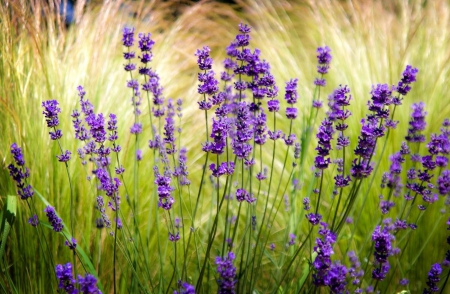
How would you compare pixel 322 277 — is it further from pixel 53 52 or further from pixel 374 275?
pixel 53 52

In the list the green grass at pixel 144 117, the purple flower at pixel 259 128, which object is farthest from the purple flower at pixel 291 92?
the green grass at pixel 144 117

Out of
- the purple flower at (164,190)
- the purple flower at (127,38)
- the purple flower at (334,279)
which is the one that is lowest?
the purple flower at (334,279)

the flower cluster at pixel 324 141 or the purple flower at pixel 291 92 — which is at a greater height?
the purple flower at pixel 291 92

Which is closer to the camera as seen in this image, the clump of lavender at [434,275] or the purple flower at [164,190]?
the purple flower at [164,190]

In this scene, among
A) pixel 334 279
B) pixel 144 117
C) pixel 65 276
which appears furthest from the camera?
pixel 144 117

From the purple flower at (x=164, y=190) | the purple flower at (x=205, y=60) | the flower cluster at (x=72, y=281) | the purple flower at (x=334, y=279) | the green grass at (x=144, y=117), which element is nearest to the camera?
the flower cluster at (x=72, y=281)

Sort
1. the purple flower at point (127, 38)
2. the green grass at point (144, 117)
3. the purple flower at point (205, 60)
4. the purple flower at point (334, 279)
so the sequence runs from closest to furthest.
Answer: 1. the purple flower at point (334, 279)
2. the purple flower at point (205, 60)
3. the purple flower at point (127, 38)
4. the green grass at point (144, 117)

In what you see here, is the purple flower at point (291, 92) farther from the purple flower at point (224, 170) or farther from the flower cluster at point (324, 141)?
the purple flower at point (224, 170)

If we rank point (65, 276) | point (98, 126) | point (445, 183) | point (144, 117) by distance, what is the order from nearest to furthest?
point (65, 276) → point (98, 126) → point (445, 183) → point (144, 117)

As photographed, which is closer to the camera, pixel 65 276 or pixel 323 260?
pixel 65 276

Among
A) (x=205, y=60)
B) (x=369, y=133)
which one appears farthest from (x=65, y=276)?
(x=369, y=133)

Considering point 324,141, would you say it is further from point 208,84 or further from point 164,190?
point 164,190

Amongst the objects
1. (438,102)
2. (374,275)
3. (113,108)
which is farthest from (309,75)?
(374,275)

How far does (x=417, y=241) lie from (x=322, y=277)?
1.42 m
